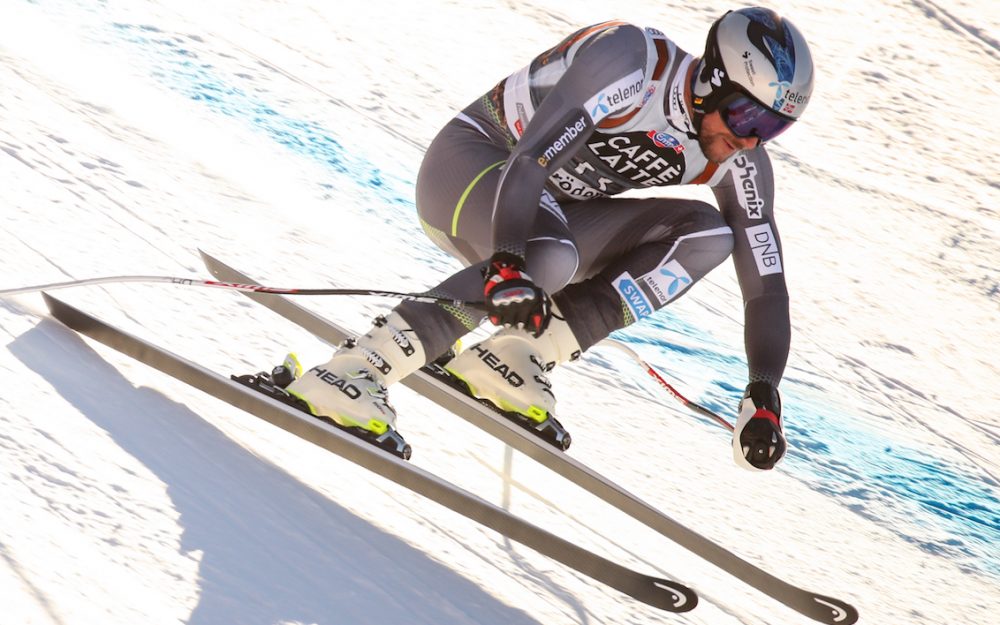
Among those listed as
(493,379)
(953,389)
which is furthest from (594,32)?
(953,389)

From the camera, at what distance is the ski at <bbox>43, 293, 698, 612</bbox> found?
2.44 meters

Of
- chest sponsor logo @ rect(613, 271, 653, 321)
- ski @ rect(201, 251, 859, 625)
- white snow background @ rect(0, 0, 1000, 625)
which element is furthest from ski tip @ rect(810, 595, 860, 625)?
chest sponsor logo @ rect(613, 271, 653, 321)

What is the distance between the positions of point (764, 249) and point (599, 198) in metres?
0.50

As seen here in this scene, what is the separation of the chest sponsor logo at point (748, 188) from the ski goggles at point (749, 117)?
0.34 metres

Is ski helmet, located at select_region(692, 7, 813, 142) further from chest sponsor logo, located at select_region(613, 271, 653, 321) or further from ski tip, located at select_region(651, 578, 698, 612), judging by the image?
ski tip, located at select_region(651, 578, 698, 612)

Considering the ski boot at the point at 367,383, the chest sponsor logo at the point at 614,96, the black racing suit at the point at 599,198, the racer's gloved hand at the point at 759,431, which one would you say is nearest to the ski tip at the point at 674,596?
the racer's gloved hand at the point at 759,431

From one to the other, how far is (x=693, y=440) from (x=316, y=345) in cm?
145

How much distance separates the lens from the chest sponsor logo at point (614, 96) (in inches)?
110

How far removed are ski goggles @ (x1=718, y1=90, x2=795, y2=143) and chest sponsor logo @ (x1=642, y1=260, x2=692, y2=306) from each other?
1.42 feet

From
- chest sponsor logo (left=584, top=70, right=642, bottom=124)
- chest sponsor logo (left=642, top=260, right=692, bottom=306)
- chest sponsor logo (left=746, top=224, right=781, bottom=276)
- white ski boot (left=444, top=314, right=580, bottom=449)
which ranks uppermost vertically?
chest sponsor logo (left=584, top=70, right=642, bottom=124)

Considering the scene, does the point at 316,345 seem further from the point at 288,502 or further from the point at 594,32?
the point at 594,32

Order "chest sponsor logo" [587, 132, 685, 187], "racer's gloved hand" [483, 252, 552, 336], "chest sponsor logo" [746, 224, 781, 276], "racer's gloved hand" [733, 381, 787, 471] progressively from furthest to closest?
1. "chest sponsor logo" [746, 224, 781, 276]
2. "chest sponsor logo" [587, 132, 685, 187]
3. "racer's gloved hand" [733, 381, 787, 471]
4. "racer's gloved hand" [483, 252, 552, 336]

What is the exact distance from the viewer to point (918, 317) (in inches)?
238

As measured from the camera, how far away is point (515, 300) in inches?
102
